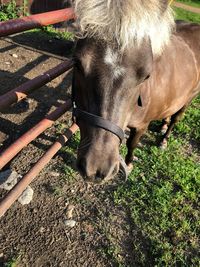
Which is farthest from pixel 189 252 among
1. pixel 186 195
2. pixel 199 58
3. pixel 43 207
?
pixel 199 58

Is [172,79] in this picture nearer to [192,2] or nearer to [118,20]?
[118,20]

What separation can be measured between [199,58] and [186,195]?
5.64 ft

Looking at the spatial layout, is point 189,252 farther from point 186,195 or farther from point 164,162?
point 164,162

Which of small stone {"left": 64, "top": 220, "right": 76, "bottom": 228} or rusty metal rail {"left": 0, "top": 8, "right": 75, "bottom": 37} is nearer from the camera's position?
rusty metal rail {"left": 0, "top": 8, "right": 75, "bottom": 37}

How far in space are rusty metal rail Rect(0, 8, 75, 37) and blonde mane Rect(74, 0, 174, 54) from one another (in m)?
0.37

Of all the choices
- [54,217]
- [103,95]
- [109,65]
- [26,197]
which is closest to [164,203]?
[54,217]

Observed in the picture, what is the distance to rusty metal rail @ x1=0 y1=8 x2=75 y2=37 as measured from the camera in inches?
80.5

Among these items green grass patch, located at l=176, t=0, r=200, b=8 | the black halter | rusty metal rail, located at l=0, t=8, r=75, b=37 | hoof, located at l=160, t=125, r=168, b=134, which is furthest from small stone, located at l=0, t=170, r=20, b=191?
green grass patch, located at l=176, t=0, r=200, b=8

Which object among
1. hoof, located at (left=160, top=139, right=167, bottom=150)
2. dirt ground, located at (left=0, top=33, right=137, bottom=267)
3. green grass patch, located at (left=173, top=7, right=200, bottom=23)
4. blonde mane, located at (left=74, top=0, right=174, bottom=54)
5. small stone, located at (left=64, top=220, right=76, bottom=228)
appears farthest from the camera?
green grass patch, located at (left=173, top=7, right=200, bottom=23)

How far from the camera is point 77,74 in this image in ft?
6.79

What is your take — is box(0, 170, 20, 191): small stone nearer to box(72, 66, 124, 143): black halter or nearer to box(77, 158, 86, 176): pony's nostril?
box(77, 158, 86, 176): pony's nostril

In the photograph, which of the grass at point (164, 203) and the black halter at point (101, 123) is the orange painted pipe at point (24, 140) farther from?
the grass at point (164, 203)

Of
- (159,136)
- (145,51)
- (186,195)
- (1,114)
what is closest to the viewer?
(145,51)

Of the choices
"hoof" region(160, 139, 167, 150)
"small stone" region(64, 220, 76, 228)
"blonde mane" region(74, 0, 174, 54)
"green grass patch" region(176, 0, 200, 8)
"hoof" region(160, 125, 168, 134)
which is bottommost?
"green grass patch" region(176, 0, 200, 8)
